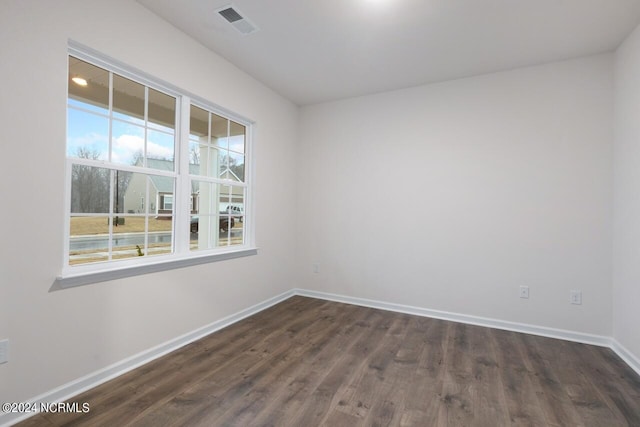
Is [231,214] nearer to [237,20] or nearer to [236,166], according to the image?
[236,166]

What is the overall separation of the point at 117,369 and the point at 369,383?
180 centimetres

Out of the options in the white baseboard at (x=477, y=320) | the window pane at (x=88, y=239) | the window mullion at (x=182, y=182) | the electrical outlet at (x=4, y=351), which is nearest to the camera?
the electrical outlet at (x=4, y=351)

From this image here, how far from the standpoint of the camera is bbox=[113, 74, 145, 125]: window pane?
2264 millimetres

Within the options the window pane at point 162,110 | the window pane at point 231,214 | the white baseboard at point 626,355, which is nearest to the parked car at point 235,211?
the window pane at point 231,214

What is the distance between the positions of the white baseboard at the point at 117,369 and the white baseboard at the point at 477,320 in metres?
1.40

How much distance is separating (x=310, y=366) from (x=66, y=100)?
2486 mm

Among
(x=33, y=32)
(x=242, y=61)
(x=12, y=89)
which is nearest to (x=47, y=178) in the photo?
(x=12, y=89)

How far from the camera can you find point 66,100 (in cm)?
188

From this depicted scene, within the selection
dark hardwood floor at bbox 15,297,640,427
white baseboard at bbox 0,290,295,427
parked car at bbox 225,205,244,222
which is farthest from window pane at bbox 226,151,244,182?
dark hardwood floor at bbox 15,297,640,427

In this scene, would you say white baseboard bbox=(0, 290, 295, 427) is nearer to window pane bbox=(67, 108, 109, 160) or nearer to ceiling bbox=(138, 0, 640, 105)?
window pane bbox=(67, 108, 109, 160)

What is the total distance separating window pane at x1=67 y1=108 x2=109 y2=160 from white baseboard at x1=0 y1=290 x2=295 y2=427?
4.86 ft

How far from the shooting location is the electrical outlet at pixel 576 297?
285cm

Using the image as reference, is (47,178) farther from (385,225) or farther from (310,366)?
(385,225)

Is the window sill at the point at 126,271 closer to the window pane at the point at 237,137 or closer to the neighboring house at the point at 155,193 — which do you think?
the neighboring house at the point at 155,193
